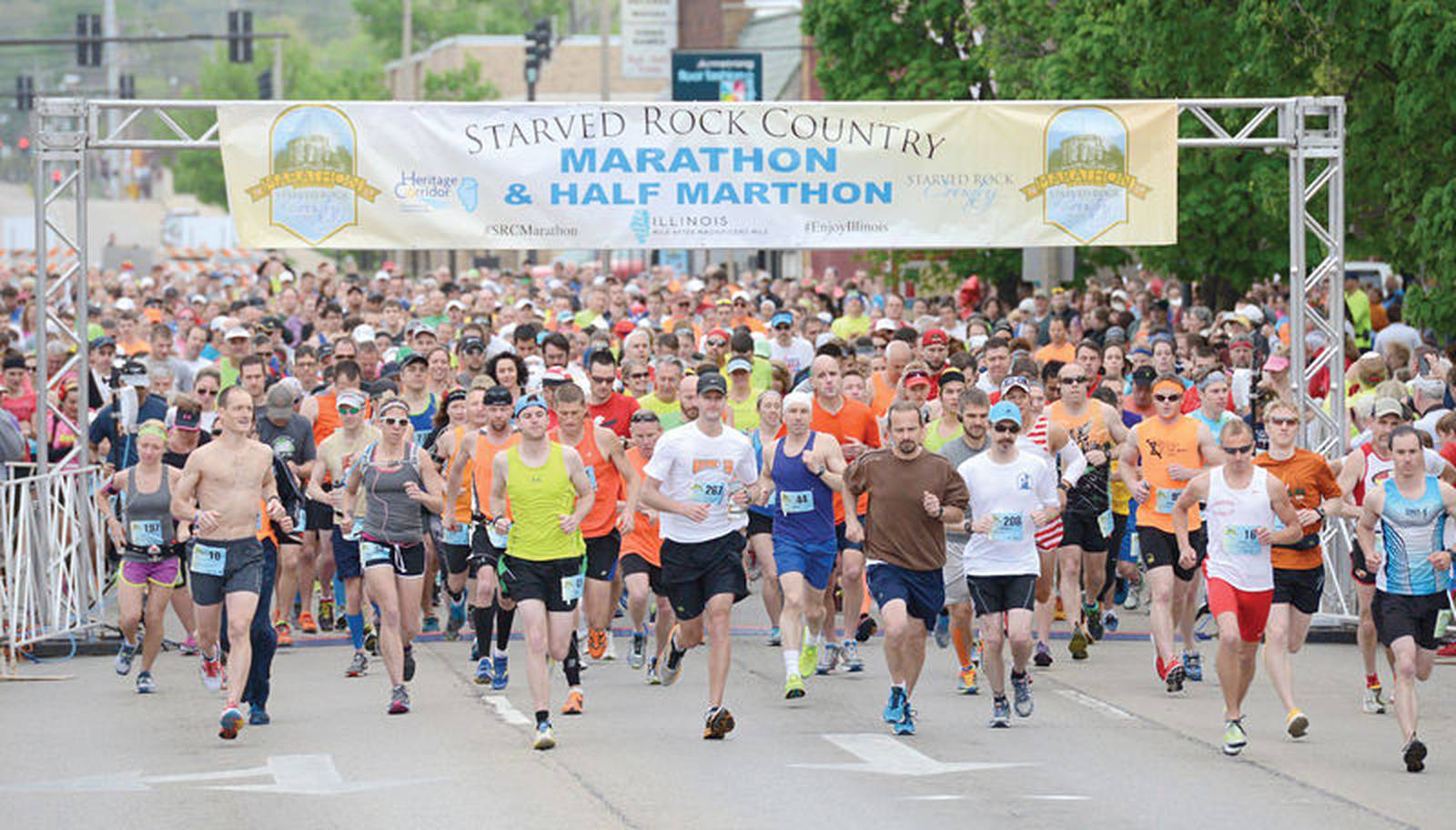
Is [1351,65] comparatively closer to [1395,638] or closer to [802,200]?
[802,200]

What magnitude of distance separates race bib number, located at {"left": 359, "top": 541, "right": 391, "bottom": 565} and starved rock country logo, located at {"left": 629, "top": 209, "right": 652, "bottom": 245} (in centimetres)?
487

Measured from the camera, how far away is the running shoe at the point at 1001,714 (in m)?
13.3

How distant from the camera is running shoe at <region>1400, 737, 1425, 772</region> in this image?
1195 cm

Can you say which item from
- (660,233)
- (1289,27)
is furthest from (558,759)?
(1289,27)

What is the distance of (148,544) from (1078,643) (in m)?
5.99

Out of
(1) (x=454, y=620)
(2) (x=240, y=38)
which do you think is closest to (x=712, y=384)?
(1) (x=454, y=620)

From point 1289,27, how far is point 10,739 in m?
13.2

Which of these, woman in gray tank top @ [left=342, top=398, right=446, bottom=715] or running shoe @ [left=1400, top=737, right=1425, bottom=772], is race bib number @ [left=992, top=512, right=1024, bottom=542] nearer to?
running shoe @ [left=1400, top=737, right=1425, bottom=772]

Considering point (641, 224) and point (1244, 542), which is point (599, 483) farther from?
point (1244, 542)

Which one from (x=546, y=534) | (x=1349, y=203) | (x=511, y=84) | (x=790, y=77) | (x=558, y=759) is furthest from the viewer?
(x=511, y=84)

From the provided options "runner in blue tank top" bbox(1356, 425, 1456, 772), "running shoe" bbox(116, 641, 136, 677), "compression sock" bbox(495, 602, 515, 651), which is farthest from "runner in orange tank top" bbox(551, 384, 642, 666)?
"runner in blue tank top" bbox(1356, 425, 1456, 772)

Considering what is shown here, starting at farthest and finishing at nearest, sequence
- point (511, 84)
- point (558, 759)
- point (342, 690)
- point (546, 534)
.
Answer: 1. point (511, 84)
2. point (342, 690)
3. point (546, 534)
4. point (558, 759)

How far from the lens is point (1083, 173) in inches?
734

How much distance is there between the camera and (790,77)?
228ft
